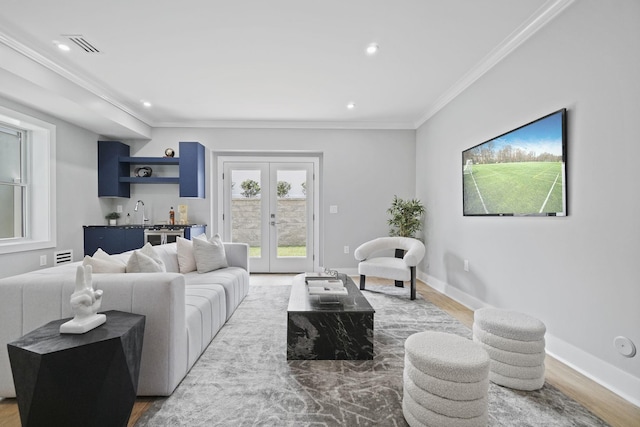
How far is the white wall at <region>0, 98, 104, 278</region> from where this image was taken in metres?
3.89

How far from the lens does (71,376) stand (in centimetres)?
130

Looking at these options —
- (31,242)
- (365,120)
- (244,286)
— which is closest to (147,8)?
(244,286)

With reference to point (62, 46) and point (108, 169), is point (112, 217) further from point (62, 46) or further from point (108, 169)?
point (62, 46)

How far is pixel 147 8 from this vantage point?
2.33 metres

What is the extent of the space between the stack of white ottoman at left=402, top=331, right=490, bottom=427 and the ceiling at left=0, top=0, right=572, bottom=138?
236 centimetres

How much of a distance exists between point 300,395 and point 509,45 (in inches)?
128

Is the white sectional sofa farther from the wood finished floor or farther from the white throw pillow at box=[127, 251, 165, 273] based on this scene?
the white throw pillow at box=[127, 251, 165, 273]

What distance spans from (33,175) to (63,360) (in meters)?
3.73

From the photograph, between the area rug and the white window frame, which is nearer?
the area rug

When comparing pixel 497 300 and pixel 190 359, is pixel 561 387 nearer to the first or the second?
pixel 497 300

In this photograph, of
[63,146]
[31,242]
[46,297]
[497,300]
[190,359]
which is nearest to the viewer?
[46,297]

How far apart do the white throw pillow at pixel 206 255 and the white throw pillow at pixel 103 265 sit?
1.24 m

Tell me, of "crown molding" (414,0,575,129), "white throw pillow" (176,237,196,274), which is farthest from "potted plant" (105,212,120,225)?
"crown molding" (414,0,575,129)

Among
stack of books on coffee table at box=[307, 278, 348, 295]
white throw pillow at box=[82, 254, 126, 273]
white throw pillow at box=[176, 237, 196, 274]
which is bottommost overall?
stack of books on coffee table at box=[307, 278, 348, 295]
